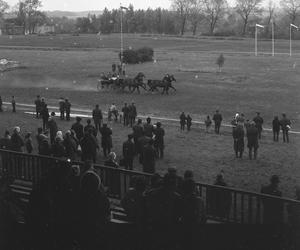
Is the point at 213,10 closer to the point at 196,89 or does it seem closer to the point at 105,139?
the point at 196,89

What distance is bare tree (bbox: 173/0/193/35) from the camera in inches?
4094

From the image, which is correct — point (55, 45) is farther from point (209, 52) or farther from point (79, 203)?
point (79, 203)

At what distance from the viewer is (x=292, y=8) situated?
8450cm

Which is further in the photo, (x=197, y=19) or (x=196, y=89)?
(x=197, y=19)

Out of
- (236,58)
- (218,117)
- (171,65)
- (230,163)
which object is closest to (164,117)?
(218,117)

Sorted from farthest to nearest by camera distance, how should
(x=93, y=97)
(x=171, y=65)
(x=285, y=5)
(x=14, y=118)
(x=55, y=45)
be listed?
(x=285, y=5) < (x=55, y=45) < (x=171, y=65) < (x=93, y=97) < (x=14, y=118)

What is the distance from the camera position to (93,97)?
1303 inches

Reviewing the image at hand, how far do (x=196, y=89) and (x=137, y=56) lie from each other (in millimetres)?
17334

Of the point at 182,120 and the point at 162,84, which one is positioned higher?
the point at 162,84

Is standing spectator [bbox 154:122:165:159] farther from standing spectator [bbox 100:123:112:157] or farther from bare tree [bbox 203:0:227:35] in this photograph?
bare tree [bbox 203:0:227:35]

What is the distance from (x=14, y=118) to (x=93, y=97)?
26.7ft

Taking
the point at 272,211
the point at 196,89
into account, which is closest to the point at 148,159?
the point at 272,211

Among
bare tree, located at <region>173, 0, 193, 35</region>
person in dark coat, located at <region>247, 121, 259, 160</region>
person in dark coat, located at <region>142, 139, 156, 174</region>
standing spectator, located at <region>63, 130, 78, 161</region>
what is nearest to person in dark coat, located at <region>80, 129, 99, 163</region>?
standing spectator, located at <region>63, 130, 78, 161</region>

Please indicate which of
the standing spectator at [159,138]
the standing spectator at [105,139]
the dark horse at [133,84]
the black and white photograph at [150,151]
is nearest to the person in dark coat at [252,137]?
the black and white photograph at [150,151]
